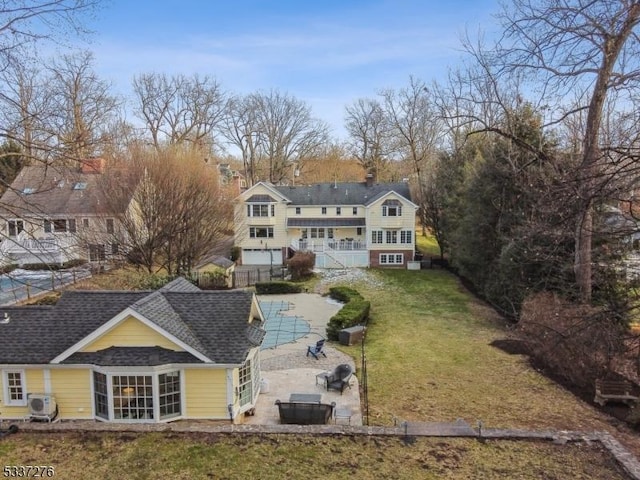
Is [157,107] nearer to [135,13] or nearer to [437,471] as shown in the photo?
[135,13]

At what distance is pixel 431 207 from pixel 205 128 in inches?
1122

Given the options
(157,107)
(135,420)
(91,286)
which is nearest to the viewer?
(135,420)

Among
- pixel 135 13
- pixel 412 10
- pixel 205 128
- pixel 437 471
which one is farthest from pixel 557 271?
pixel 205 128

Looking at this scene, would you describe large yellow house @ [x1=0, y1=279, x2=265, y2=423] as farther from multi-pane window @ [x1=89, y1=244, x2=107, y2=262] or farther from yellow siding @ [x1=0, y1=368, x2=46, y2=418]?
multi-pane window @ [x1=89, y1=244, x2=107, y2=262]

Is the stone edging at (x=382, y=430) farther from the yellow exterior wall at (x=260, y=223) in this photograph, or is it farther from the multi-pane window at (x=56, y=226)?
the yellow exterior wall at (x=260, y=223)

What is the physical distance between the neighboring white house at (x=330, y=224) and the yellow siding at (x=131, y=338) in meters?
24.4

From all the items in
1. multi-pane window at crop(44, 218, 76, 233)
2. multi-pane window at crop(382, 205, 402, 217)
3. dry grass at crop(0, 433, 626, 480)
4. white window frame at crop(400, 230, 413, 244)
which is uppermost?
multi-pane window at crop(382, 205, 402, 217)

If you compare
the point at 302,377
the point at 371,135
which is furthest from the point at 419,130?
the point at 302,377

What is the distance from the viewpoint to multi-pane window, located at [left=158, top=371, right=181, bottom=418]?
10.7 meters

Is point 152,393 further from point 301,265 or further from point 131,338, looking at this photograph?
point 301,265

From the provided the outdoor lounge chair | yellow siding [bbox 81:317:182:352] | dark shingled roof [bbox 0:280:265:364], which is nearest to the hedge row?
the outdoor lounge chair

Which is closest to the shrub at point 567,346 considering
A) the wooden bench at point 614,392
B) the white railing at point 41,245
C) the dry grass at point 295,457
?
the wooden bench at point 614,392

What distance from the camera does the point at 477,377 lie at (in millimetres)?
14219

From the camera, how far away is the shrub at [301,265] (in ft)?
103
